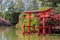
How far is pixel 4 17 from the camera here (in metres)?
25.6

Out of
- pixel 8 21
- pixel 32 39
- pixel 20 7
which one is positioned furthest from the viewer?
pixel 20 7

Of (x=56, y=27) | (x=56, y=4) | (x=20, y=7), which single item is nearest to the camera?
(x=56, y=27)

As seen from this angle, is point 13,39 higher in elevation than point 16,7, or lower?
lower

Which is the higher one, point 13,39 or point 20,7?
point 20,7

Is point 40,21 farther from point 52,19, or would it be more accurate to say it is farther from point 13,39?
point 13,39

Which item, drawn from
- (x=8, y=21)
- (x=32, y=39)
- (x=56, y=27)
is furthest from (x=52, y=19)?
(x=8, y=21)

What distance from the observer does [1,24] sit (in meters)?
25.1

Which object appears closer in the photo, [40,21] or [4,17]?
[40,21]

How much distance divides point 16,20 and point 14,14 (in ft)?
2.41

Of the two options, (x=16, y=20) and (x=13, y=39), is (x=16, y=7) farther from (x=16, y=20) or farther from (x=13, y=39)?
(x=13, y=39)

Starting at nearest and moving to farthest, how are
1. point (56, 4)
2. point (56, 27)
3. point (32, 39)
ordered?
1. point (32, 39)
2. point (56, 27)
3. point (56, 4)

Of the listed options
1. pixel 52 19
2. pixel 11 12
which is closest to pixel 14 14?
pixel 11 12

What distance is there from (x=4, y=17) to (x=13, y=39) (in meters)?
13.2

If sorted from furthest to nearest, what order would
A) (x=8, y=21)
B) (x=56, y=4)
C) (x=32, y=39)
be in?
(x=8, y=21)
(x=56, y=4)
(x=32, y=39)
